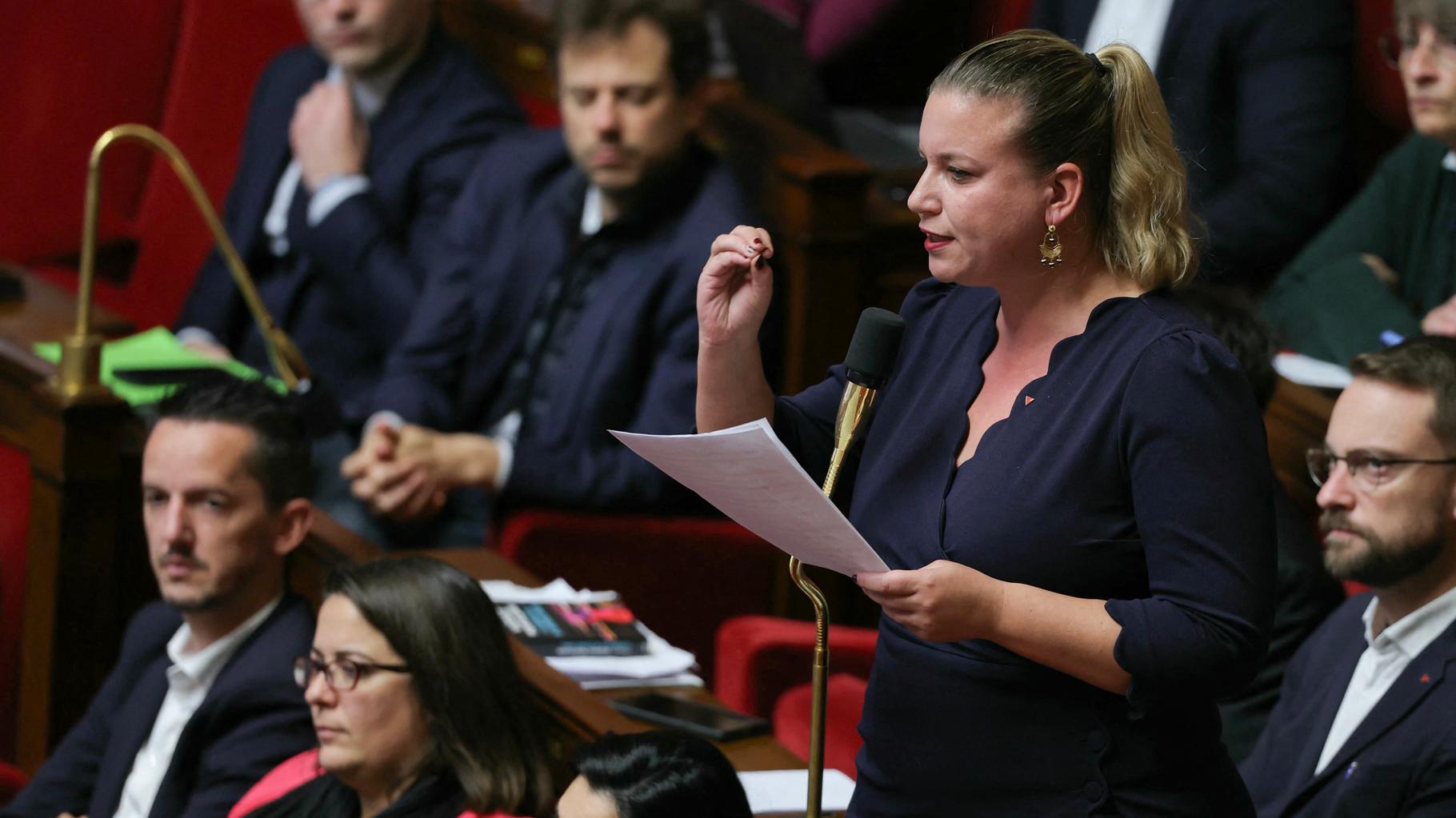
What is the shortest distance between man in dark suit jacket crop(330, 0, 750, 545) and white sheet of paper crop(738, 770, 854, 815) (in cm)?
84

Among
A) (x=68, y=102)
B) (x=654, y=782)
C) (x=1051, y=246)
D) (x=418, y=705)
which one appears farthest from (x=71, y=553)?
(x=1051, y=246)

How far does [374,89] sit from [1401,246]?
1724 mm

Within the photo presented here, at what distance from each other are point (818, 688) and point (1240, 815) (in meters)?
0.27

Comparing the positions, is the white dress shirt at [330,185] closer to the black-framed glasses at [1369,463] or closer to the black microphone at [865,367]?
the black-framed glasses at [1369,463]

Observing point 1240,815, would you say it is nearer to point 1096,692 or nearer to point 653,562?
point 1096,692

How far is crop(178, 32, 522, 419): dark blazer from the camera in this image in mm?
3082

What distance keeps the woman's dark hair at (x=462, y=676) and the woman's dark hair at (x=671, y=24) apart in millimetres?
1133

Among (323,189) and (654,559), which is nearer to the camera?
(654,559)

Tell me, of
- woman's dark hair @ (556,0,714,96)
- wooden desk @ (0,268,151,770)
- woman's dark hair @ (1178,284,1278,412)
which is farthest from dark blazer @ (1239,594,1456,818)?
wooden desk @ (0,268,151,770)

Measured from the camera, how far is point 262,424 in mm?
2246

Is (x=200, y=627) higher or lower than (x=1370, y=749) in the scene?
lower

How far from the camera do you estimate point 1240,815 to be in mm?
1163

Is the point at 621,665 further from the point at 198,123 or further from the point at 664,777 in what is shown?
the point at 198,123

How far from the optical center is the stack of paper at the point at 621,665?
1968mm
